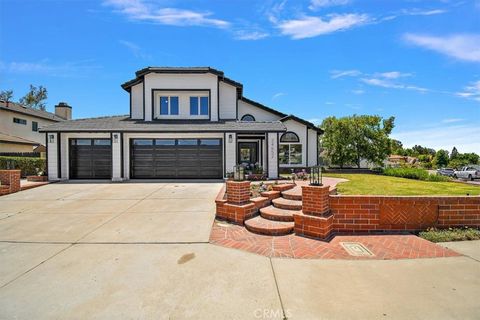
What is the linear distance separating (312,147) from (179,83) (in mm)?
12025

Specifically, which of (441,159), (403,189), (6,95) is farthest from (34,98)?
(441,159)

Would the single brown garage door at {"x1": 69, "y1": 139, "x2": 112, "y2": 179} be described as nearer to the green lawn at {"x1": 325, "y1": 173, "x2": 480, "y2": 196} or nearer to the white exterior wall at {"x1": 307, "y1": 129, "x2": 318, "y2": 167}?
the green lawn at {"x1": 325, "y1": 173, "x2": 480, "y2": 196}

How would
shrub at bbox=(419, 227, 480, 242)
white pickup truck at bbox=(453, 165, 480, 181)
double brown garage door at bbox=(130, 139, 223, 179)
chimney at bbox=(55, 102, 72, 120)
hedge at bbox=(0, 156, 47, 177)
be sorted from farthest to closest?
1. chimney at bbox=(55, 102, 72, 120)
2. white pickup truck at bbox=(453, 165, 480, 181)
3. hedge at bbox=(0, 156, 47, 177)
4. double brown garage door at bbox=(130, 139, 223, 179)
5. shrub at bbox=(419, 227, 480, 242)

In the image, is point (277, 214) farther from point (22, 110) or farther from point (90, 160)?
point (22, 110)

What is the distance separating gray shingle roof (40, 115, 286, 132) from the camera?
531 inches

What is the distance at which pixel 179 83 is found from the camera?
15.7m

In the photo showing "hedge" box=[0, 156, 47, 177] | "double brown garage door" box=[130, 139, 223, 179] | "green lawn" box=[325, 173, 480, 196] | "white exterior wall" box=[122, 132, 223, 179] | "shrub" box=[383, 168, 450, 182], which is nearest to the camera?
"green lawn" box=[325, 173, 480, 196]

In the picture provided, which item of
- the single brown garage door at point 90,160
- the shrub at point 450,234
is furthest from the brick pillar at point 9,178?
the shrub at point 450,234

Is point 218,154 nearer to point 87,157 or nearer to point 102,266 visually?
point 87,157

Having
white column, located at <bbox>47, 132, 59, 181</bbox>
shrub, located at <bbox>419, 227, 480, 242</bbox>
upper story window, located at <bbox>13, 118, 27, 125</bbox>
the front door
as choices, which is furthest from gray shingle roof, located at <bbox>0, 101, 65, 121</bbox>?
shrub, located at <bbox>419, 227, 480, 242</bbox>

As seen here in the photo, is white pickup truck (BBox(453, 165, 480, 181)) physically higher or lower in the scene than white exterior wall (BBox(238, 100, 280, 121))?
lower

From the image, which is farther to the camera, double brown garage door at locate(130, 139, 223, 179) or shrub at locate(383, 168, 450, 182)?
shrub at locate(383, 168, 450, 182)

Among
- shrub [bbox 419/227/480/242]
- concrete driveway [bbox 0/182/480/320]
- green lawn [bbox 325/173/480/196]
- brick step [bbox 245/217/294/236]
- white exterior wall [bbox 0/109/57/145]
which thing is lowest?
concrete driveway [bbox 0/182/480/320]

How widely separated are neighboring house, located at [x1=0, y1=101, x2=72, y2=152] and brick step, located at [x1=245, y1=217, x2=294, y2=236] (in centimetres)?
2407
